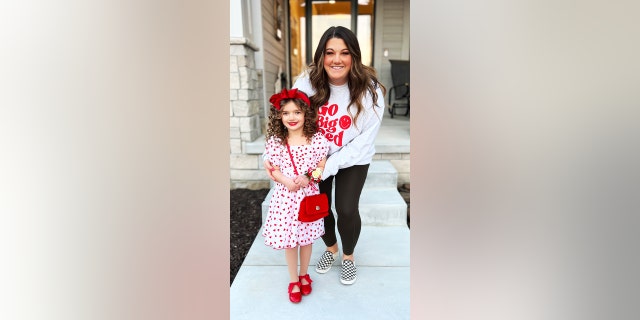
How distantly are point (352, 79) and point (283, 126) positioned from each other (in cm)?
38

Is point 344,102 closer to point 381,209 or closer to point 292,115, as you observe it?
point 292,115

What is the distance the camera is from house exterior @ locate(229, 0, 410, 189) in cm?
385

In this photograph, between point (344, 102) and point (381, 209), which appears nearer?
point (344, 102)

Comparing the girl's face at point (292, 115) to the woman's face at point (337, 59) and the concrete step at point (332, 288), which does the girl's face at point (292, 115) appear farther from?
the concrete step at point (332, 288)

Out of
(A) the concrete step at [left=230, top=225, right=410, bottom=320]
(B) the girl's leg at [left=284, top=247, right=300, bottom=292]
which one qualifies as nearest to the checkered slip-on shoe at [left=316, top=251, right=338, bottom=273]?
(A) the concrete step at [left=230, top=225, right=410, bottom=320]

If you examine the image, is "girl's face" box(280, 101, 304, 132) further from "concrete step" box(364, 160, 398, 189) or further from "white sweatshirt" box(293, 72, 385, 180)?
"concrete step" box(364, 160, 398, 189)

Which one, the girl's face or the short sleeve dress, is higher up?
the girl's face

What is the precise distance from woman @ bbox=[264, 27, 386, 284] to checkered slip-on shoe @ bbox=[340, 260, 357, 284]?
403 millimetres

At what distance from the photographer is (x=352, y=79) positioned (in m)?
1.78

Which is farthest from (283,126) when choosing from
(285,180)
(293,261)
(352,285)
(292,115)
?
(352,285)
